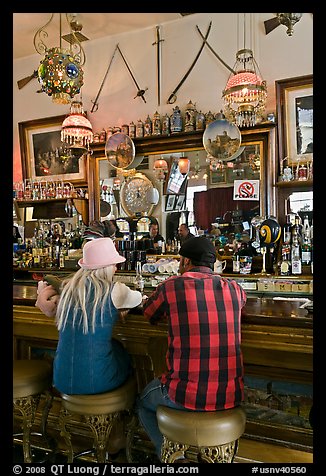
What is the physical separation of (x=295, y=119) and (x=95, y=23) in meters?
2.76

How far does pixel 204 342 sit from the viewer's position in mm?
1771

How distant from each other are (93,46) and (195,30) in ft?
5.00

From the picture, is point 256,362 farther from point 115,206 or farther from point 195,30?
point 195,30

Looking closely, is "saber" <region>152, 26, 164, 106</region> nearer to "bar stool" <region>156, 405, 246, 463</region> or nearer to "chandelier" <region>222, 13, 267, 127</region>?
"chandelier" <region>222, 13, 267, 127</region>

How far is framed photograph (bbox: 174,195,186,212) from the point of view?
474cm

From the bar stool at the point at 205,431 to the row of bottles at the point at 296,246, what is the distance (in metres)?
2.34

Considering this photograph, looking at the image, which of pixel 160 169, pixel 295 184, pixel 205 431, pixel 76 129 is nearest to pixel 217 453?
pixel 205 431

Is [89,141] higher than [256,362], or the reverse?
[89,141]

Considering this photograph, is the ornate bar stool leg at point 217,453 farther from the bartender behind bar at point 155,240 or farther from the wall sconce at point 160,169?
the wall sconce at point 160,169

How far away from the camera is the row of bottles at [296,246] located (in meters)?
3.90

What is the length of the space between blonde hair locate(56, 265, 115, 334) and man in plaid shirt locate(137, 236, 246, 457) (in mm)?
270

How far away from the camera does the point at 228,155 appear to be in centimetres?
418

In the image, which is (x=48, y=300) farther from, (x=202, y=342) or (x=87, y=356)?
(x=202, y=342)
